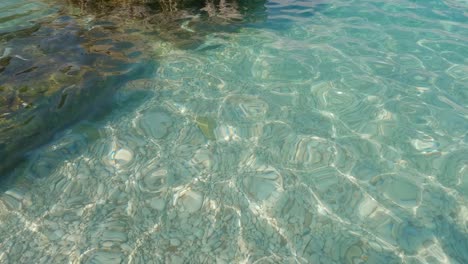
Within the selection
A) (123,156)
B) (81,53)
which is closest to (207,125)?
(123,156)

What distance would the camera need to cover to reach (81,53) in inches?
255

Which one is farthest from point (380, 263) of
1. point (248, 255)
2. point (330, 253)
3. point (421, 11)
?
point (421, 11)

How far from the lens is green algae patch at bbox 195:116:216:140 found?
16.6 feet

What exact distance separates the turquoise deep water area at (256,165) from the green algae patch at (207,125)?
0.03m

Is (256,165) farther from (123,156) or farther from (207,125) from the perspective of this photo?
(123,156)

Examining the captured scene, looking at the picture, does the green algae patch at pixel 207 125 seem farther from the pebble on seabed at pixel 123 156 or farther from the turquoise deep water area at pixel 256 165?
the pebble on seabed at pixel 123 156

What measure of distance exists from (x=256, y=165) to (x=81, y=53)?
14.0 feet

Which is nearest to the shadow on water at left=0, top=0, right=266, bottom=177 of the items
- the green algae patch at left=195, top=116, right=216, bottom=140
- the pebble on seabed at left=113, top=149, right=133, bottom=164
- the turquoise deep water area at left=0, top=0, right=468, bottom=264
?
the turquoise deep water area at left=0, top=0, right=468, bottom=264

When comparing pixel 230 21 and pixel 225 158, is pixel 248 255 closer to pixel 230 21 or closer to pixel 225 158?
pixel 225 158

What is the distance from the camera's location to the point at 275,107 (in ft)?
18.6

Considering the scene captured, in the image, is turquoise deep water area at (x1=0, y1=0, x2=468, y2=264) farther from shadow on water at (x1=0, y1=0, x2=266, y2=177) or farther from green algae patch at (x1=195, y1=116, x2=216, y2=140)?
shadow on water at (x1=0, y1=0, x2=266, y2=177)

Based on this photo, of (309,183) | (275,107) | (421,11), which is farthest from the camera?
(421,11)

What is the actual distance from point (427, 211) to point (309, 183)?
1454mm

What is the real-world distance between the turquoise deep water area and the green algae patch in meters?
0.03
